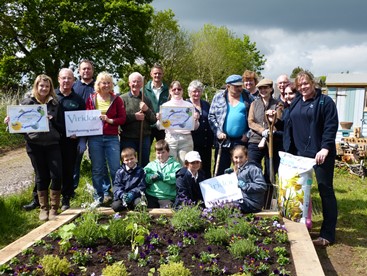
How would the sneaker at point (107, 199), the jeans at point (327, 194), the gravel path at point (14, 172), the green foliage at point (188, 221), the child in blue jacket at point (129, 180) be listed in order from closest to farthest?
the green foliage at point (188, 221) < the jeans at point (327, 194) < the child in blue jacket at point (129, 180) < the sneaker at point (107, 199) < the gravel path at point (14, 172)

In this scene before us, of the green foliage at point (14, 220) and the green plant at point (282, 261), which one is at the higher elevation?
the green plant at point (282, 261)

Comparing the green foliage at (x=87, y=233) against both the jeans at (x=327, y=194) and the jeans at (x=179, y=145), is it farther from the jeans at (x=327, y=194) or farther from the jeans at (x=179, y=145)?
the jeans at (x=327, y=194)

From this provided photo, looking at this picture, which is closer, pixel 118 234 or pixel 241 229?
pixel 118 234

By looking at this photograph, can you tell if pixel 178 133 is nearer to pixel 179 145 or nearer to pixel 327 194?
pixel 179 145

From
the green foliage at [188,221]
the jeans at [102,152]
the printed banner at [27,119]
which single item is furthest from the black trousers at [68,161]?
the green foliage at [188,221]

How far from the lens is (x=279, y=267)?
3318 millimetres

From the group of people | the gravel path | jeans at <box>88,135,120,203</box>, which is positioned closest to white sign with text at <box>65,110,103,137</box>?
the group of people

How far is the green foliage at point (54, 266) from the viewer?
314cm

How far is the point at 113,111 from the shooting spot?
544cm

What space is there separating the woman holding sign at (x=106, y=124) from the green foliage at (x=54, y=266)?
2.15 m

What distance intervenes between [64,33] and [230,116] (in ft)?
73.0

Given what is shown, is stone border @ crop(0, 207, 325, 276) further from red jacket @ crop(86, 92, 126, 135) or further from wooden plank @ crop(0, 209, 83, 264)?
red jacket @ crop(86, 92, 126, 135)

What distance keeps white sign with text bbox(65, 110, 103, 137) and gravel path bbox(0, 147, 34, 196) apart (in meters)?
2.52

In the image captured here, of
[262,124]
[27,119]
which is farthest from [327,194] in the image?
[27,119]
